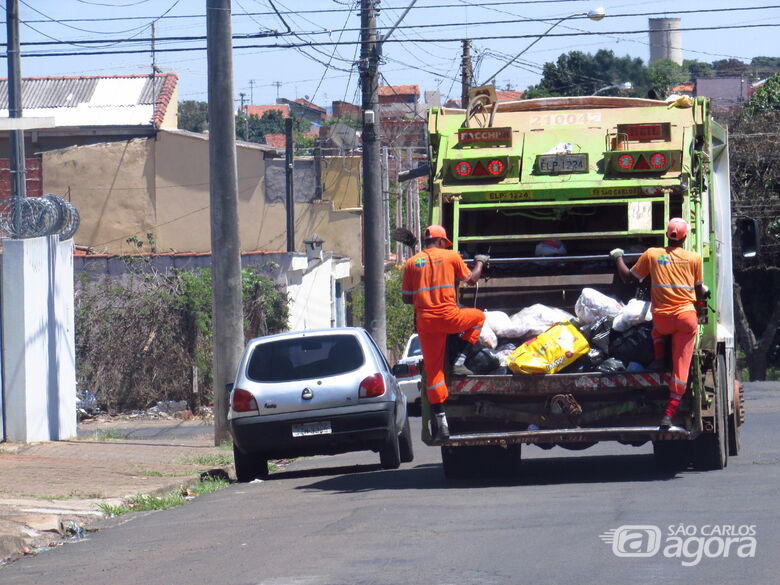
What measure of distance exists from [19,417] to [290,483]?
16.4 ft

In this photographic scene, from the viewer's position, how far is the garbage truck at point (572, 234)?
1044 centimetres

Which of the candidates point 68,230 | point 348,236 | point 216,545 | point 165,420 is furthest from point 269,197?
point 216,545

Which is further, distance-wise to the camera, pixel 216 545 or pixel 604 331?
pixel 604 331

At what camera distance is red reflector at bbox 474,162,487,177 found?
37.2 feet

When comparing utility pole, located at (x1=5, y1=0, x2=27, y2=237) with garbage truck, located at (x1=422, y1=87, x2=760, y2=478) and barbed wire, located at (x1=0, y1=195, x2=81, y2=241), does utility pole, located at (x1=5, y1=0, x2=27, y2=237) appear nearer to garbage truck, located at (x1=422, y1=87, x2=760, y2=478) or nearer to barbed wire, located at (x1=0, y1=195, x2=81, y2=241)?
barbed wire, located at (x1=0, y1=195, x2=81, y2=241)

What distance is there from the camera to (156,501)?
11.5 meters

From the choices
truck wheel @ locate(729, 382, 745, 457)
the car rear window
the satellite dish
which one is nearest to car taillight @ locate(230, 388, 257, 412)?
the car rear window

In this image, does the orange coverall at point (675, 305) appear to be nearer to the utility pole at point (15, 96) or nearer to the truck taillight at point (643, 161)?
the truck taillight at point (643, 161)

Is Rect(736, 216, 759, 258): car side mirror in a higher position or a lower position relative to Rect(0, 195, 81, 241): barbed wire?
lower

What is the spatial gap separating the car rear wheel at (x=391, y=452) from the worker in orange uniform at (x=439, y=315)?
6.54ft

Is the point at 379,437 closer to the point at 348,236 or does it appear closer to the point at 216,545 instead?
the point at 216,545

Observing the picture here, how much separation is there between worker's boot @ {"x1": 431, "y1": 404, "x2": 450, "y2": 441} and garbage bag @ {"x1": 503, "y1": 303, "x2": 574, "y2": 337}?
0.84 m

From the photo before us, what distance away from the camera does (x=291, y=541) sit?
8305 mm

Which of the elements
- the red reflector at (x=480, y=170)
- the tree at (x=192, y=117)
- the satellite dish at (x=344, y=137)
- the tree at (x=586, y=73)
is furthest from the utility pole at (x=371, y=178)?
the tree at (x=192, y=117)
